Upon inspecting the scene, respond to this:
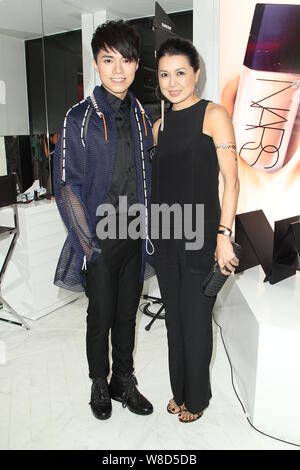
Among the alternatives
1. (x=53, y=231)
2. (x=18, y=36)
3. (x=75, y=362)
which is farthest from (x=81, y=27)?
(x=75, y=362)

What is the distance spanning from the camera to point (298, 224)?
75.1 inches

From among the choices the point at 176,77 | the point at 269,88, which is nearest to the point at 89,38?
the point at 269,88

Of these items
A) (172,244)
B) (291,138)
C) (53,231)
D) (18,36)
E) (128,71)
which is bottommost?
(53,231)

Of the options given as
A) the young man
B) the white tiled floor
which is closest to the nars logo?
the white tiled floor

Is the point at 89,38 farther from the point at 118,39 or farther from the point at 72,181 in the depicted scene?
the point at 72,181

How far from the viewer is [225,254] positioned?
142 cm

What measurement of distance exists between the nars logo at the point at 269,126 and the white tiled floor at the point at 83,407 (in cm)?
139

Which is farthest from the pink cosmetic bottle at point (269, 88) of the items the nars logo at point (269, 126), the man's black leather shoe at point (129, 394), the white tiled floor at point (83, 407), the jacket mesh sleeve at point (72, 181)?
the man's black leather shoe at point (129, 394)

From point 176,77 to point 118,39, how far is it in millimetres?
251

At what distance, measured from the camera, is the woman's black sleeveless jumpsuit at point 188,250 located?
144 centimetres

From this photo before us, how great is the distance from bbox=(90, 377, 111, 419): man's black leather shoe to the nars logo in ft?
6.39

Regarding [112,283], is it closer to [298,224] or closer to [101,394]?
[101,394]

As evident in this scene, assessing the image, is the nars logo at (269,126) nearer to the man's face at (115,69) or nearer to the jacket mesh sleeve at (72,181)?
the man's face at (115,69)
